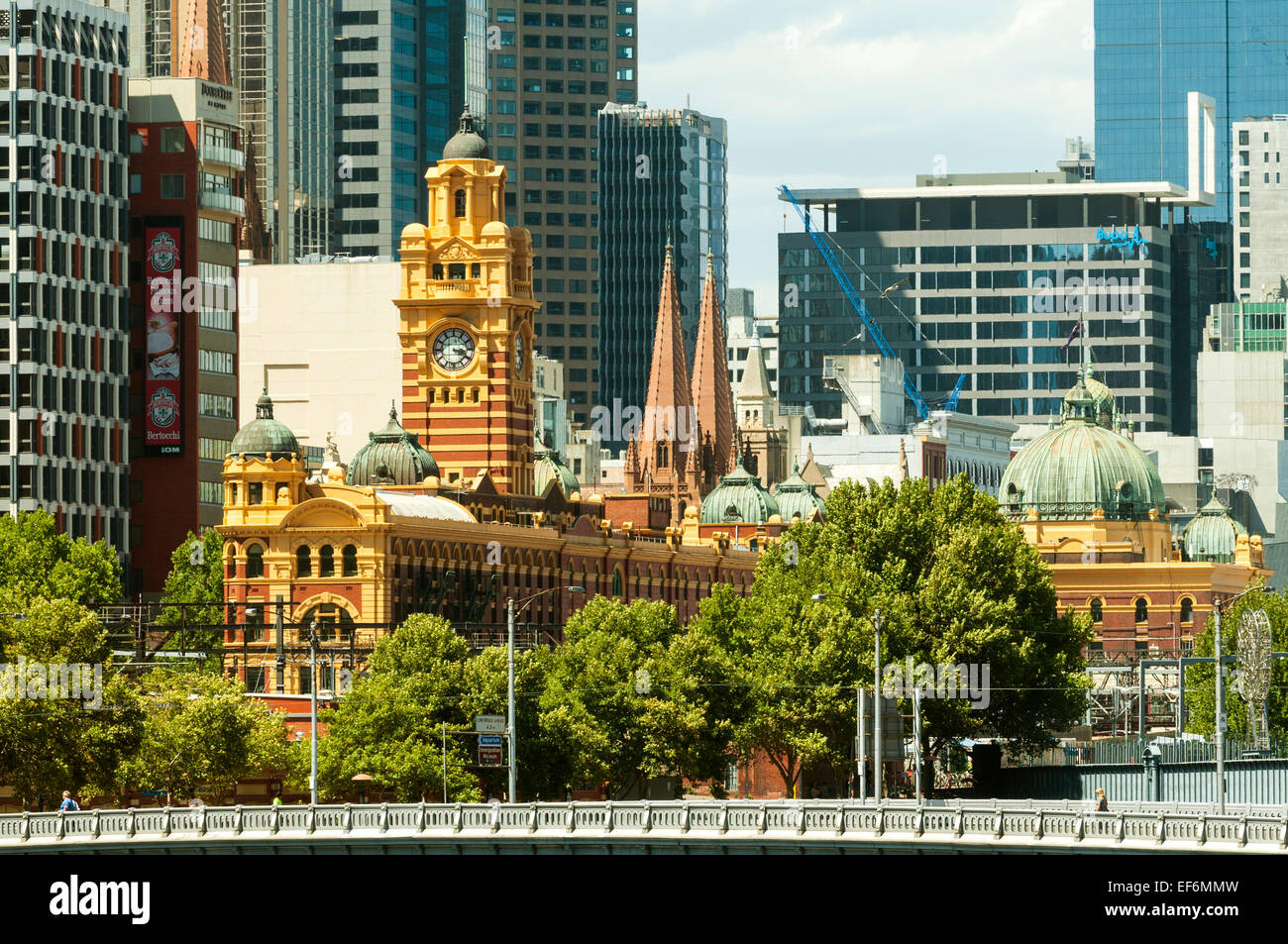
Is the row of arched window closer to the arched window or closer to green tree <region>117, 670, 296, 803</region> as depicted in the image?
the arched window

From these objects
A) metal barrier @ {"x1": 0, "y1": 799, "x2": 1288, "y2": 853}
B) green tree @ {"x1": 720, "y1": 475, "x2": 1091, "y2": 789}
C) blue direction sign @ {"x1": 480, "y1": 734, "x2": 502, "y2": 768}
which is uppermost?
green tree @ {"x1": 720, "y1": 475, "x2": 1091, "y2": 789}

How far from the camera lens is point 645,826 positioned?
12156 cm

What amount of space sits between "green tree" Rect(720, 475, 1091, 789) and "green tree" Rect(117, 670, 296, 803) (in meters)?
23.6

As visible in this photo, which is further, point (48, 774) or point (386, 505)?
point (386, 505)

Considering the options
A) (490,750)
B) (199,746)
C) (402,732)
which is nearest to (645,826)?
(490,750)

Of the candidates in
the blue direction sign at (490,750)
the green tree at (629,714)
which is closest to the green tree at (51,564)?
the green tree at (629,714)

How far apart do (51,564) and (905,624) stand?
53921mm

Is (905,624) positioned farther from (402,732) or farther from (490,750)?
(402,732)

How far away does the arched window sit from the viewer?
198625 millimetres

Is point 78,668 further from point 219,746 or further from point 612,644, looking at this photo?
point 612,644

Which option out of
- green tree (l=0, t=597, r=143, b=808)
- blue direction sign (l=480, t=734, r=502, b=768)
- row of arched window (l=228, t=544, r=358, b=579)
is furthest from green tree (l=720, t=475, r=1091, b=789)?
green tree (l=0, t=597, r=143, b=808)

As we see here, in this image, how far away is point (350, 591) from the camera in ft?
650

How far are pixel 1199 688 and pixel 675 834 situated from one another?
267ft
